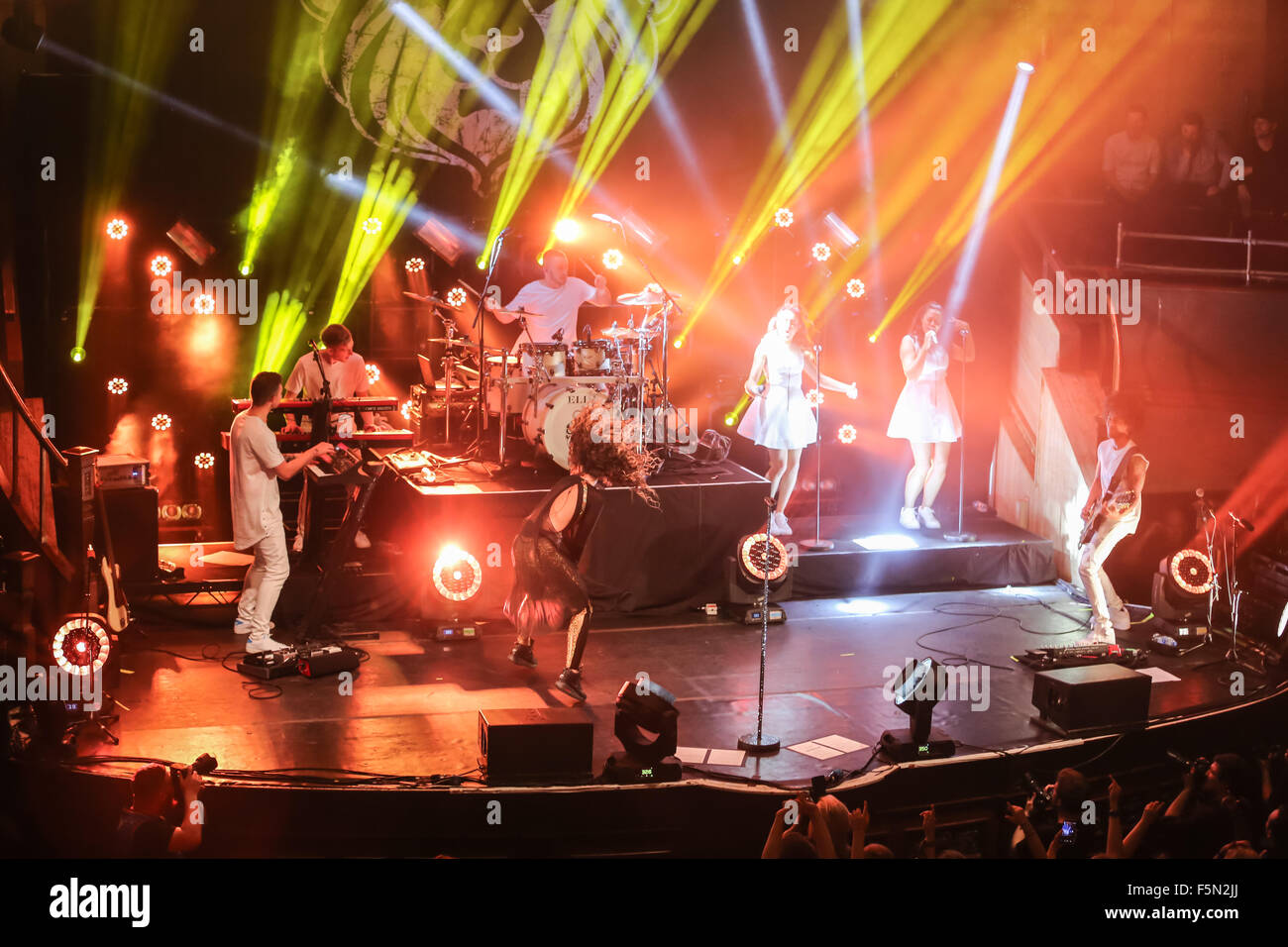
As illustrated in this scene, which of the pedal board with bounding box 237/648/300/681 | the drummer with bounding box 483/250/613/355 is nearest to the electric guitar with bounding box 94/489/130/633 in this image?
the pedal board with bounding box 237/648/300/681

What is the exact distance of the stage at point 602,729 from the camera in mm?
6703

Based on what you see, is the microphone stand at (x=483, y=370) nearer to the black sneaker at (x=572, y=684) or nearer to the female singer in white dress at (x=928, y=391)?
the black sneaker at (x=572, y=684)

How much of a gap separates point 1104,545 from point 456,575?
15.3 ft

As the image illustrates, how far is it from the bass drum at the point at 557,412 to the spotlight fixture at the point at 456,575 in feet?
3.88

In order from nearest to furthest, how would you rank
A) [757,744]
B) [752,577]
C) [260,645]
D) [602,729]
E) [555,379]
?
1. [757,744]
2. [602,729]
3. [260,645]
4. [752,577]
5. [555,379]

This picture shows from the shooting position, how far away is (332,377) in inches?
436

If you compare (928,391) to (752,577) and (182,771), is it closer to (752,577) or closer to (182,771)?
(752,577)

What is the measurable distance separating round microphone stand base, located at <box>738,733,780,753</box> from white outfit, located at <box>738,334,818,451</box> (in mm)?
3857

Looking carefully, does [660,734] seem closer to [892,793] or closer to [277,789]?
[892,793]

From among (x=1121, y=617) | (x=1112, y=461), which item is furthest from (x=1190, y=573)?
(x=1112, y=461)

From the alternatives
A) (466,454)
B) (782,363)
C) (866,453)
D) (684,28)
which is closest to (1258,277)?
A: (866,453)

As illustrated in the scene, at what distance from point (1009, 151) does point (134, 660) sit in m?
9.37

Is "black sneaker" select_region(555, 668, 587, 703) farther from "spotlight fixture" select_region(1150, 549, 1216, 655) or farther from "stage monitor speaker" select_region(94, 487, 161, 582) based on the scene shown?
"spotlight fixture" select_region(1150, 549, 1216, 655)

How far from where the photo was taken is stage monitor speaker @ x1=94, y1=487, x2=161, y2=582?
9688 millimetres
